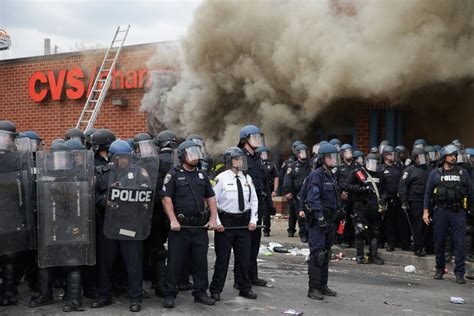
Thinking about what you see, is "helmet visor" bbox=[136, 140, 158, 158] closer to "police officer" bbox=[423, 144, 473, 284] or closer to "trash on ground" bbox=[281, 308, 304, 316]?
"trash on ground" bbox=[281, 308, 304, 316]

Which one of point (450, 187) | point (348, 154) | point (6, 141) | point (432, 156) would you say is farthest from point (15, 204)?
point (432, 156)

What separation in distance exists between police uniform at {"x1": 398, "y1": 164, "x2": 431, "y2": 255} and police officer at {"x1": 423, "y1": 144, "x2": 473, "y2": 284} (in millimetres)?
1085

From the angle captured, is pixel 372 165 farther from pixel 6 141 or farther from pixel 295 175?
pixel 6 141

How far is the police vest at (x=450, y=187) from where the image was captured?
752cm

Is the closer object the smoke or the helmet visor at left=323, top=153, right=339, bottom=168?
the helmet visor at left=323, top=153, right=339, bottom=168

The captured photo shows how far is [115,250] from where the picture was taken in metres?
5.97

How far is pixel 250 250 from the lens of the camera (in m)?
6.81

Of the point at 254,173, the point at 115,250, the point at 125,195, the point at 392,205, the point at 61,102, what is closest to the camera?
the point at 125,195

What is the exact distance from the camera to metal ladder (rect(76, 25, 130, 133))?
13.8 m

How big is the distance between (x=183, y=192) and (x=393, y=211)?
458 cm

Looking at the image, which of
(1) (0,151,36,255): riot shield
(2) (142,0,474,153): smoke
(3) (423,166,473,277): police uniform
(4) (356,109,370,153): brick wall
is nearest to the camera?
(1) (0,151,36,255): riot shield

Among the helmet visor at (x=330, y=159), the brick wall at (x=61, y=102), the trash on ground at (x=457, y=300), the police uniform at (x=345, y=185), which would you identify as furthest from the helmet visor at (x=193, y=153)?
the brick wall at (x=61, y=102)

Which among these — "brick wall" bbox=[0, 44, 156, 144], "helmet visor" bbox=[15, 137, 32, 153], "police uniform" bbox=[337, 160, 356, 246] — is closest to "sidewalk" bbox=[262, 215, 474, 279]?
"police uniform" bbox=[337, 160, 356, 246]

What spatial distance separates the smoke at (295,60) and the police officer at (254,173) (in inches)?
165
